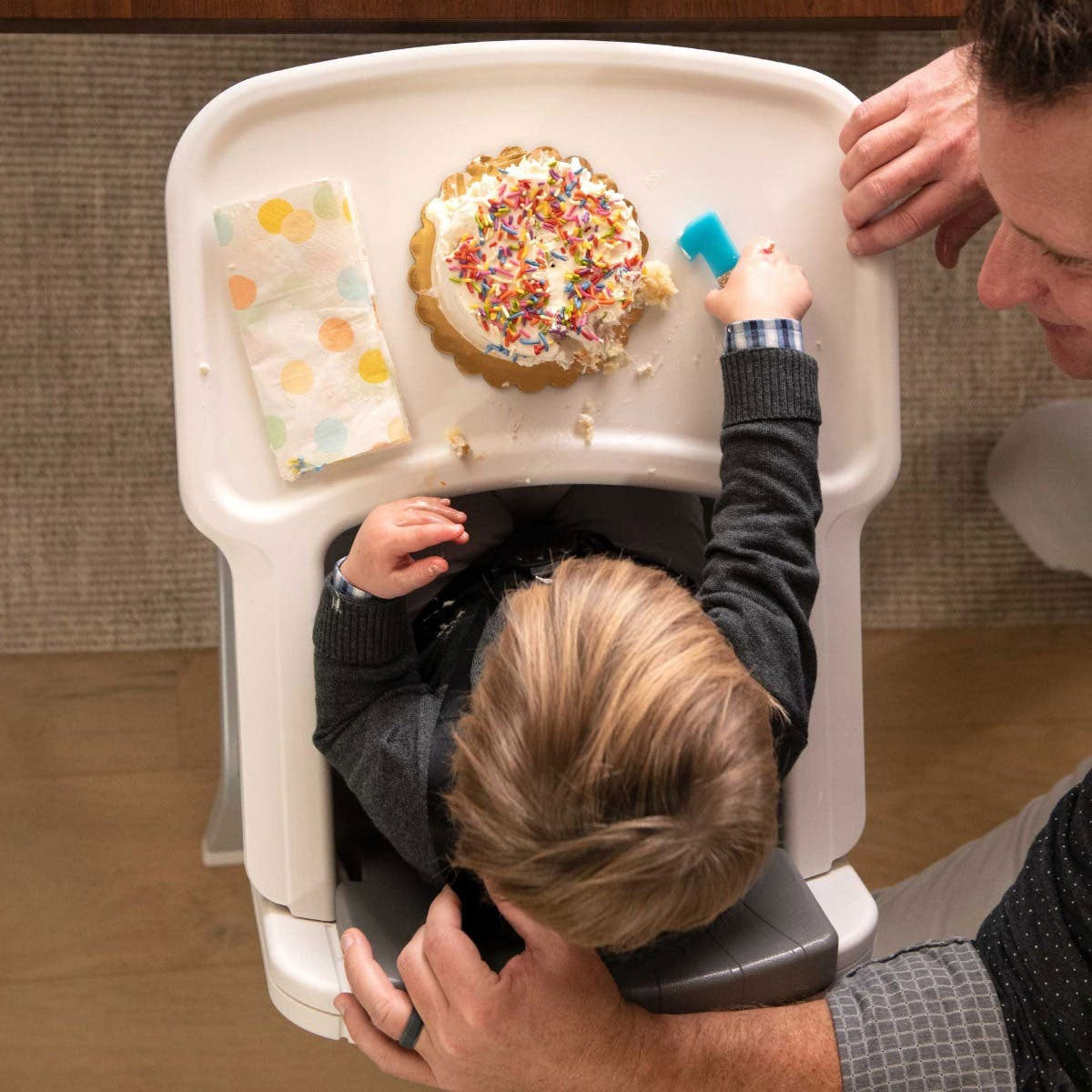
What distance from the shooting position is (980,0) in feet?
2.06

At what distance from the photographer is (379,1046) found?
2.51 ft

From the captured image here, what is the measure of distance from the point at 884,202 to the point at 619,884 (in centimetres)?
47

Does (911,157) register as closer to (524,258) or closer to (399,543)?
(524,258)

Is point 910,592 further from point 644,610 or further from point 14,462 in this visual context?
point 14,462

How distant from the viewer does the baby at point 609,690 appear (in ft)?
2.18

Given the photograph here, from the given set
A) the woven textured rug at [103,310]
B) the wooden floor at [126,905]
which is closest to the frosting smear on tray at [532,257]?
the woven textured rug at [103,310]

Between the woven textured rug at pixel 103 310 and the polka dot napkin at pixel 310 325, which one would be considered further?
the woven textured rug at pixel 103 310

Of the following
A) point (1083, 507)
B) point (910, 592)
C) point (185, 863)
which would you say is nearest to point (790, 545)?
point (1083, 507)

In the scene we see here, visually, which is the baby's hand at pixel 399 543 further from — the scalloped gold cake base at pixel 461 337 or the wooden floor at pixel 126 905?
the wooden floor at pixel 126 905

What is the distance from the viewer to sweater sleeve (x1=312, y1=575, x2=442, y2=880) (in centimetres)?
75

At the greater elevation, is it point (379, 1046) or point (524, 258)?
point (524, 258)

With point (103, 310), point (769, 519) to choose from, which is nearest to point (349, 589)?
point (769, 519)

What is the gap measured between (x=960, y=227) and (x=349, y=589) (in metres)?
0.51

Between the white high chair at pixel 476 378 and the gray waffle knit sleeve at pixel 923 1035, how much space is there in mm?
34
